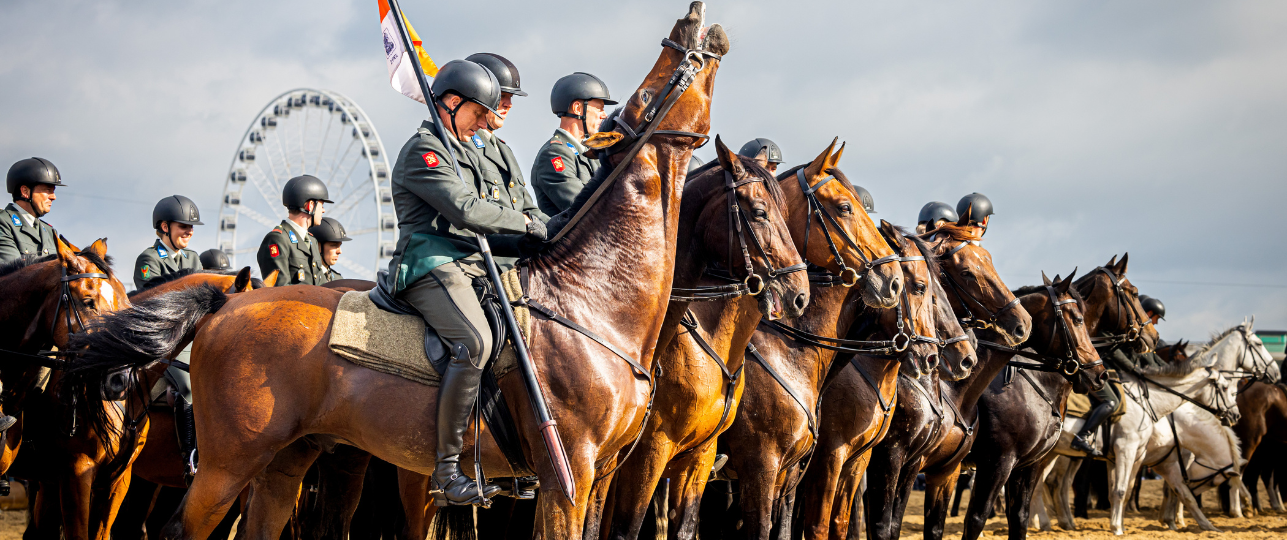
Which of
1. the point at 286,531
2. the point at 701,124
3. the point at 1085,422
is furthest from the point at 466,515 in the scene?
the point at 1085,422

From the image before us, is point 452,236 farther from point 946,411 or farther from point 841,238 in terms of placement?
point 946,411

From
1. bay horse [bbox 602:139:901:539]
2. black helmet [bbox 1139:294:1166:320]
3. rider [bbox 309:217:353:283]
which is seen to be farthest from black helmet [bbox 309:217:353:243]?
black helmet [bbox 1139:294:1166:320]

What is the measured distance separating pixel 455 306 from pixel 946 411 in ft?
20.3

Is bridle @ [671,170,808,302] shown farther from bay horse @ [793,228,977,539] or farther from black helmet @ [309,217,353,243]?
black helmet @ [309,217,353,243]

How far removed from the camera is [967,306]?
9758 millimetres

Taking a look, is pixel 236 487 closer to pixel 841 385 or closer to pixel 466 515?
pixel 466 515

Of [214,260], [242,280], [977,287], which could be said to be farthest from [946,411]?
[214,260]

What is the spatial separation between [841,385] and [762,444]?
1.27 meters

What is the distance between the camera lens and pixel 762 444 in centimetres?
723

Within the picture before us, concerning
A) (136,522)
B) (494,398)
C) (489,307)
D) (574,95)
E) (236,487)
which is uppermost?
(574,95)

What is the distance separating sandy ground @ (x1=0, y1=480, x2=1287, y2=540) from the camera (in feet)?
46.5

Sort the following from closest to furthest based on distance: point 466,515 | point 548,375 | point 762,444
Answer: point 548,375 < point 762,444 < point 466,515

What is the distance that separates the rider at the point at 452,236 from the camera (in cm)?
475

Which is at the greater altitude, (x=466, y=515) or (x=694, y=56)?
(x=694, y=56)
